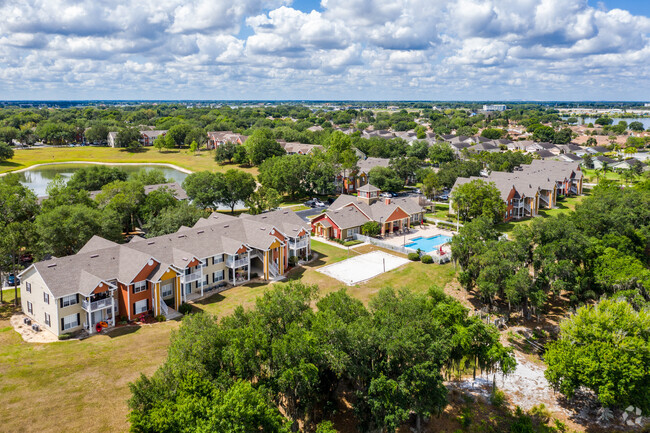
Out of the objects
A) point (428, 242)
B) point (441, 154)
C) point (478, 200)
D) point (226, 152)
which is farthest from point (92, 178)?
point (441, 154)

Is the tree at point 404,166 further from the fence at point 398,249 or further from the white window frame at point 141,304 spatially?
the white window frame at point 141,304

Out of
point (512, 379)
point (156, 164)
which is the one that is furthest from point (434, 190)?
point (156, 164)

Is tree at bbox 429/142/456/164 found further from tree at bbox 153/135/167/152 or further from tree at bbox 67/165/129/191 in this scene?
tree at bbox 153/135/167/152

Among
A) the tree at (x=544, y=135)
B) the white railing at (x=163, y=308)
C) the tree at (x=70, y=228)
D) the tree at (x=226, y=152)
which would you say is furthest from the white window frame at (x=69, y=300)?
the tree at (x=544, y=135)

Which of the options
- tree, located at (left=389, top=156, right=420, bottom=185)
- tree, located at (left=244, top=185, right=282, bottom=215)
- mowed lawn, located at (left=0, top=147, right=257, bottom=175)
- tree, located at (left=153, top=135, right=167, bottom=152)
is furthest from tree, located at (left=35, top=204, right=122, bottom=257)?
tree, located at (left=153, top=135, right=167, bottom=152)

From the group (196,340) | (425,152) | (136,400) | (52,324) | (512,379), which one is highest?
(425,152)

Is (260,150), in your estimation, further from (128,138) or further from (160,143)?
(128,138)

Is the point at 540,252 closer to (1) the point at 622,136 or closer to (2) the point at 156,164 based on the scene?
(2) the point at 156,164
